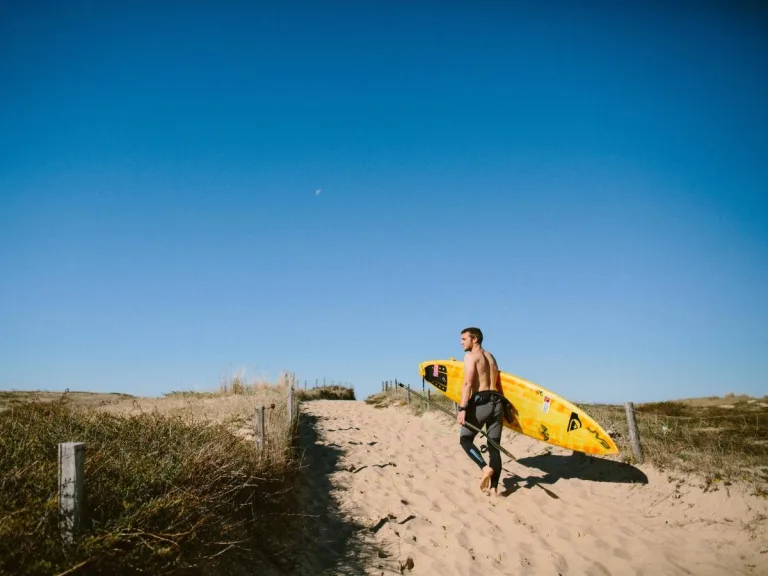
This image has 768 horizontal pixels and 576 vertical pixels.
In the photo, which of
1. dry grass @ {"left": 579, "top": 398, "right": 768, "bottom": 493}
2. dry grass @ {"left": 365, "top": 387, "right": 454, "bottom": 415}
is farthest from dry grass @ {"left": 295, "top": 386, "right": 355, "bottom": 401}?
dry grass @ {"left": 579, "top": 398, "right": 768, "bottom": 493}

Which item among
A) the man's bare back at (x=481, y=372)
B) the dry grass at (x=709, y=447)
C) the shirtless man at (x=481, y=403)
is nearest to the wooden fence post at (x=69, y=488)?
the shirtless man at (x=481, y=403)

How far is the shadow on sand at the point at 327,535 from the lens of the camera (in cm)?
424

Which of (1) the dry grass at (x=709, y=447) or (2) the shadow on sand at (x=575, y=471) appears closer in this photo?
(1) the dry grass at (x=709, y=447)

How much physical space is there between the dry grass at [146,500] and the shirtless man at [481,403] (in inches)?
96.0

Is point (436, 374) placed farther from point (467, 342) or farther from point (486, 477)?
point (486, 477)

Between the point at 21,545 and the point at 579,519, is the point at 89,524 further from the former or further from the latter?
the point at 579,519

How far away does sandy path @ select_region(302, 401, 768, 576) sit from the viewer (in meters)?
4.41

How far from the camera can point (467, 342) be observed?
6.48 meters

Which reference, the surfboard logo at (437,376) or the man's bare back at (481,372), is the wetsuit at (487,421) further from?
the surfboard logo at (437,376)

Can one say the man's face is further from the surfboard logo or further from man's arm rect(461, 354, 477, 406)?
the surfboard logo

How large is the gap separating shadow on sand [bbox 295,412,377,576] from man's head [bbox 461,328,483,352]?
9.12 ft

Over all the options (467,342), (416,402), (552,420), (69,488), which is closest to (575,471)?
(552,420)

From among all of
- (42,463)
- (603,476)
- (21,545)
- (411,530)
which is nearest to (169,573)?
(21,545)

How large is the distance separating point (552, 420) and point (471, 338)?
2285 millimetres
